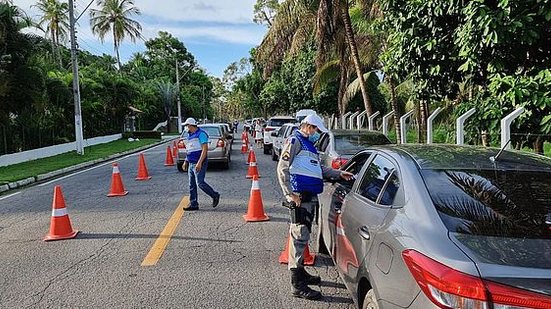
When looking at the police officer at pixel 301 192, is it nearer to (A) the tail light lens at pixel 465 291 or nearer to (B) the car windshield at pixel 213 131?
(A) the tail light lens at pixel 465 291

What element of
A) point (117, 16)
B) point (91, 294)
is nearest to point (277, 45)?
point (91, 294)

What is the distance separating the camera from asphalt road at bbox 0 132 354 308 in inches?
180

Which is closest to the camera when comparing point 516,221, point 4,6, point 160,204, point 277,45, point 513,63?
point 516,221

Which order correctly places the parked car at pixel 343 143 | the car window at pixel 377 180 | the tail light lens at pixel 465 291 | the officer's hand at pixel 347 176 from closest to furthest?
the tail light lens at pixel 465 291 < the car window at pixel 377 180 < the officer's hand at pixel 347 176 < the parked car at pixel 343 143

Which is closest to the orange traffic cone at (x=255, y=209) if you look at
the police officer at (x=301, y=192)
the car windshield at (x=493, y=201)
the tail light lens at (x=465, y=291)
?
the police officer at (x=301, y=192)

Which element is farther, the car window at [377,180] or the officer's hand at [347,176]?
the officer's hand at [347,176]

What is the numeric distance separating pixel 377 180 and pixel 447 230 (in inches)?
48.9

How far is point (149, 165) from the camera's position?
17281 mm

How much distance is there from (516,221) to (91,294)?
392 centimetres

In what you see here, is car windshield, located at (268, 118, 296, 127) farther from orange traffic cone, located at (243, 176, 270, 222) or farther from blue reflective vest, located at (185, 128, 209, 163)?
orange traffic cone, located at (243, 176, 270, 222)

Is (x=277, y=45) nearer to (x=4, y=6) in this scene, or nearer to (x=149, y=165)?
(x=149, y=165)

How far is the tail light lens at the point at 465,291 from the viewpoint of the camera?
2115 mm

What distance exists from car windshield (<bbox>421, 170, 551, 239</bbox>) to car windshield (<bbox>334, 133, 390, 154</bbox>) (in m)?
5.47

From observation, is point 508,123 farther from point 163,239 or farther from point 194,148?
point 194,148
